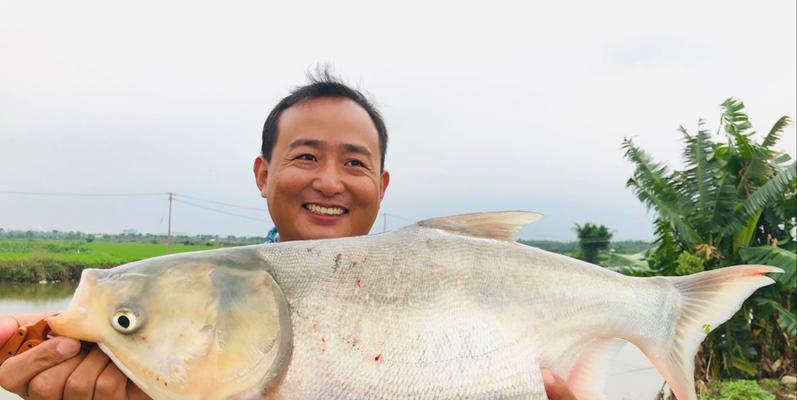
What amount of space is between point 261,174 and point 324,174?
626mm

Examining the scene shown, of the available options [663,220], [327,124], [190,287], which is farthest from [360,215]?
[663,220]

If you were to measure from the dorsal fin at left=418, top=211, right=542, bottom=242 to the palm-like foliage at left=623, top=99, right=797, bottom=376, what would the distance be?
8.86 meters

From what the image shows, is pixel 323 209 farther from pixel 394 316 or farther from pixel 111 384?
pixel 111 384

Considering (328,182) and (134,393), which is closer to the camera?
(134,393)

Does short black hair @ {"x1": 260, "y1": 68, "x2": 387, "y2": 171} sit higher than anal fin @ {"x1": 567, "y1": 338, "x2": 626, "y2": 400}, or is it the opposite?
short black hair @ {"x1": 260, "y1": 68, "x2": 387, "y2": 171}

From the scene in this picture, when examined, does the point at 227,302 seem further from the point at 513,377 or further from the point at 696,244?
the point at 696,244

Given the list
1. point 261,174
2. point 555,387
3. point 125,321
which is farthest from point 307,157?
point 555,387

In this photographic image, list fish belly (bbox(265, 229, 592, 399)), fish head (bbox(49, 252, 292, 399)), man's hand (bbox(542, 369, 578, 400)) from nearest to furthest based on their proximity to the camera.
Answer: fish head (bbox(49, 252, 292, 399)) < fish belly (bbox(265, 229, 592, 399)) < man's hand (bbox(542, 369, 578, 400))

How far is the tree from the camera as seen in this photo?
3622cm

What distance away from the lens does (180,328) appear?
60.4 inches

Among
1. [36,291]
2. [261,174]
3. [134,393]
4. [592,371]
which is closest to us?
[134,393]

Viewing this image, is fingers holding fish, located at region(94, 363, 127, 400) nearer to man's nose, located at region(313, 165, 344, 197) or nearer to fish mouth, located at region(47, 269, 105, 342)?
Answer: fish mouth, located at region(47, 269, 105, 342)

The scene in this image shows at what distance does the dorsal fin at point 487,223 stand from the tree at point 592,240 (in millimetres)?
34854

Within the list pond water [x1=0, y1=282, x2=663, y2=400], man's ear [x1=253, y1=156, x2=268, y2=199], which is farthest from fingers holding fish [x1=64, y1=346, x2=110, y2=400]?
man's ear [x1=253, y1=156, x2=268, y2=199]
